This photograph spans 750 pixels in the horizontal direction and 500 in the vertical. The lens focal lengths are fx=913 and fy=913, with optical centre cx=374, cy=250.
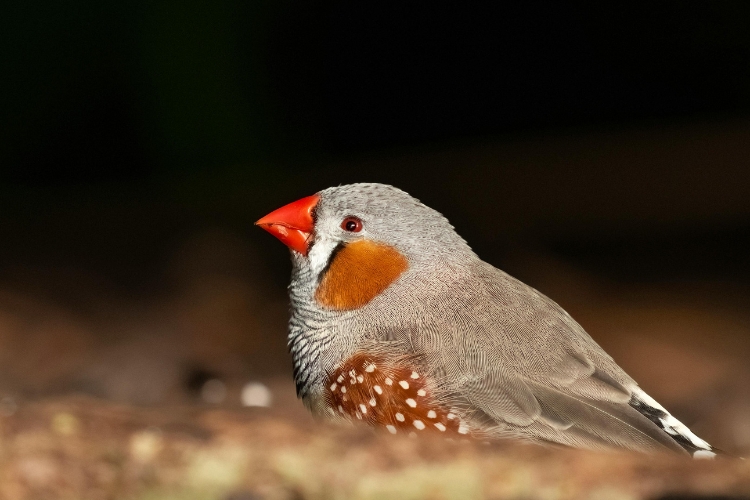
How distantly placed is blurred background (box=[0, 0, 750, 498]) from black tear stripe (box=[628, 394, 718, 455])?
249cm

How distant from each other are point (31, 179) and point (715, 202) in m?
4.58

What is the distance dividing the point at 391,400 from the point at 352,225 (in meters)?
0.58

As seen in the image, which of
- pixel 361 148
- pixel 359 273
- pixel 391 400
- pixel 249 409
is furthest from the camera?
pixel 361 148

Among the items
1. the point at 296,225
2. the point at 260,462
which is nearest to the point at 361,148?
the point at 296,225

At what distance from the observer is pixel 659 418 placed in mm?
2447

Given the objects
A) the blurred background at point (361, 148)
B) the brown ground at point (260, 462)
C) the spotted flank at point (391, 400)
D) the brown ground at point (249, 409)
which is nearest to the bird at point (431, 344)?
the spotted flank at point (391, 400)

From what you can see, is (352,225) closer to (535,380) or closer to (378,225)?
(378,225)

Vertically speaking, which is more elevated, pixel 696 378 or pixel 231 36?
pixel 231 36

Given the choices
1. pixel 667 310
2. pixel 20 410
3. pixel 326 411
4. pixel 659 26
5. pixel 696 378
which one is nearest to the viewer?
pixel 20 410

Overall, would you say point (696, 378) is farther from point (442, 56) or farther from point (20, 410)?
point (20, 410)

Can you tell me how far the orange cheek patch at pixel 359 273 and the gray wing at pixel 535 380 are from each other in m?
0.22

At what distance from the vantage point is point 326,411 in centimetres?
247

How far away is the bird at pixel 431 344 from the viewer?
2.35 metres

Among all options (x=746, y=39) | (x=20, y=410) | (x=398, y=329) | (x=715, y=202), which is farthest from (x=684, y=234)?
(x=20, y=410)
